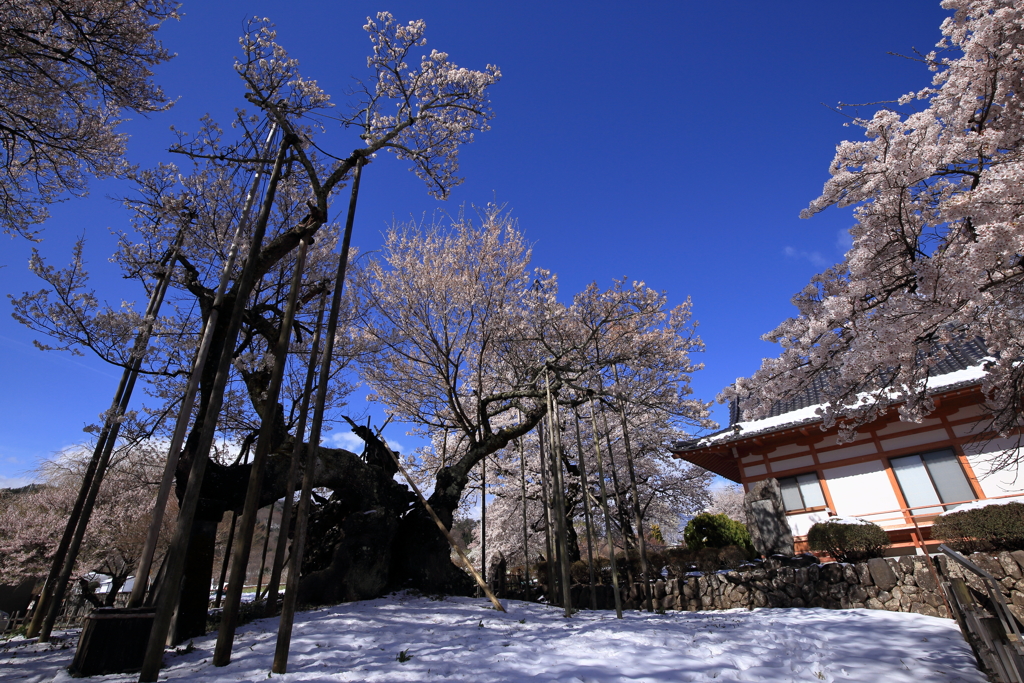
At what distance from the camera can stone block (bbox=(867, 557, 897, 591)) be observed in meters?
6.96

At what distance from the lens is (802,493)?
35.1 feet

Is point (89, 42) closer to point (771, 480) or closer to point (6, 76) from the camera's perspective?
point (6, 76)

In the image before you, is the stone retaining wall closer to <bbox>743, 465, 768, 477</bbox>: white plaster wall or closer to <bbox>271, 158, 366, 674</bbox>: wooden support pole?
<bbox>743, 465, 768, 477</bbox>: white plaster wall

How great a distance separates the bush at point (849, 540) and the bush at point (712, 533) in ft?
12.6

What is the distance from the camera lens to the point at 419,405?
12250 millimetres

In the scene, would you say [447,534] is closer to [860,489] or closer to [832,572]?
[832,572]

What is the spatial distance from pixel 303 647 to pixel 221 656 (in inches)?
33.0

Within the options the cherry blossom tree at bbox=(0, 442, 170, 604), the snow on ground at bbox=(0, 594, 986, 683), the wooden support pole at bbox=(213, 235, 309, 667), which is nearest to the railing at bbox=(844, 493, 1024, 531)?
the snow on ground at bbox=(0, 594, 986, 683)

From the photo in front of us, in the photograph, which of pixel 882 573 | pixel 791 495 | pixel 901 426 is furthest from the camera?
pixel 791 495

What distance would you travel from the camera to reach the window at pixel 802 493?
10484 mm

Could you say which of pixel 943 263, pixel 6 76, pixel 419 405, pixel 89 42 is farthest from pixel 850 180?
pixel 419 405

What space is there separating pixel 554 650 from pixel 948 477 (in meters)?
10.2

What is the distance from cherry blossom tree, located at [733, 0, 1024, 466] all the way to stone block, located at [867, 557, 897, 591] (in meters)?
3.76

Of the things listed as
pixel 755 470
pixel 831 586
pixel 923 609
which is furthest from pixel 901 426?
pixel 923 609
